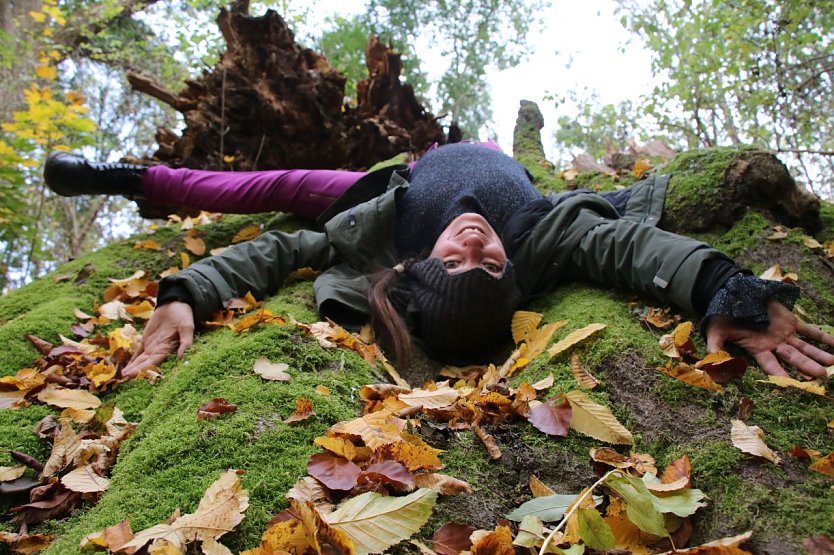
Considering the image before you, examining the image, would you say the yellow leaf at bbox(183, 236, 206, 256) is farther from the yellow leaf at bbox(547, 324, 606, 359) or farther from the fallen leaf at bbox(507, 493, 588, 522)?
the fallen leaf at bbox(507, 493, 588, 522)

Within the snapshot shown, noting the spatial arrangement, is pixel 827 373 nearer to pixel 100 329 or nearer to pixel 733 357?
pixel 733 357

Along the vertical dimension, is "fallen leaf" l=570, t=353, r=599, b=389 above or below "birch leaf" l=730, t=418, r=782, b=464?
below

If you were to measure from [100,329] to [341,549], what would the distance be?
101 inches

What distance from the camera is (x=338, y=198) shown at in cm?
372

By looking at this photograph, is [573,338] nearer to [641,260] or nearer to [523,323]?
[523,323]

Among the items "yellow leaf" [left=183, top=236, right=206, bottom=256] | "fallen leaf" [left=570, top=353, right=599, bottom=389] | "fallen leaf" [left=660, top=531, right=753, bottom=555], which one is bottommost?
"yellow leaf" [left=183, top=236, right=206, bottom=256]

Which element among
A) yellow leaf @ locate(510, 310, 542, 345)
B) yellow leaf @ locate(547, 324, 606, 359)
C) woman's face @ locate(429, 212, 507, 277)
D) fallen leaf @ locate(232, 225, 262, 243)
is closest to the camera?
yellow leaf @ locate(547, 324, 606, 359)

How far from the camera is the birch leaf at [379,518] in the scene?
3.23 ft

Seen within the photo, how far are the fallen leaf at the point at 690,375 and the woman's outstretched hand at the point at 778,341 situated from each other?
206 millimetres

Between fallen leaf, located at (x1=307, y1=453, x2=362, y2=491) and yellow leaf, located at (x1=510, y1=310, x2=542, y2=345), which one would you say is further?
yellow leaf, located at (x1=510, y1=310, x2=542, y2=345)

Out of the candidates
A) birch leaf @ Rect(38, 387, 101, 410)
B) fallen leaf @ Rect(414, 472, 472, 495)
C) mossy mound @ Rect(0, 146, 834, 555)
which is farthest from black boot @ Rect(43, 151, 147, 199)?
fallen leaf @ Rect(414, 472, 472, 495)

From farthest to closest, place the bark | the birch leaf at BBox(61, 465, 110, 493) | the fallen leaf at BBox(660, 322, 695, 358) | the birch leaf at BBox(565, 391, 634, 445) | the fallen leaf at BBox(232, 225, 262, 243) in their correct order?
the bark < the fallen leaf at BBox(232, 225, 262, 243) < the fallen leaf at BBox(660, 322, 695, 358) < the birch leaf at BBox(565, 391, 634, 445) < the birch leaf at BBox(61, 465, 110, 493)

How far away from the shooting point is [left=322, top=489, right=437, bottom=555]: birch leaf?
985 mm

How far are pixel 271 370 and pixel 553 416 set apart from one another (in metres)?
0.97
